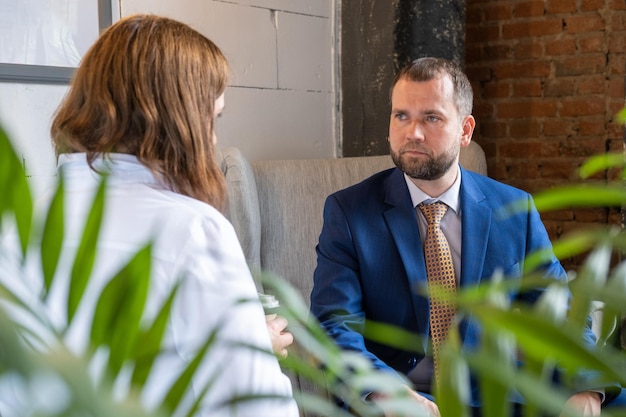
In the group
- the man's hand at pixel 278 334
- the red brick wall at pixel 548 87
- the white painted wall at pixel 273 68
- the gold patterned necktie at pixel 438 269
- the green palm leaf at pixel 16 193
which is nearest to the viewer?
the green palm leaf at pixel 16 193

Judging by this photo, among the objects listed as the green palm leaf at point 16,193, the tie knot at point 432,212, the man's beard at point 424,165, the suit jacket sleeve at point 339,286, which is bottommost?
the suit jacket sleeve at point 339,286

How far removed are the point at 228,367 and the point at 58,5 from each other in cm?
172

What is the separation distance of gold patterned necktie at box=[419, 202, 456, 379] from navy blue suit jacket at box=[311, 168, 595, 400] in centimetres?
3

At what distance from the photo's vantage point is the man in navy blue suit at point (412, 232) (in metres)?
2.12

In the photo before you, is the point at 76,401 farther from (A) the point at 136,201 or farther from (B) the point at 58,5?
(B) the point at 58,5

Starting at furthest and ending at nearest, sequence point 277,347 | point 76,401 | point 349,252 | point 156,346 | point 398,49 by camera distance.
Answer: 1. point 398,49
2. point 349,252
3. point 277,347
4. point 156,346
5. point 76,401

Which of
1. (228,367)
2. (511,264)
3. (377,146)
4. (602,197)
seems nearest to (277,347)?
(228,367)

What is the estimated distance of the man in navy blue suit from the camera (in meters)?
2.12

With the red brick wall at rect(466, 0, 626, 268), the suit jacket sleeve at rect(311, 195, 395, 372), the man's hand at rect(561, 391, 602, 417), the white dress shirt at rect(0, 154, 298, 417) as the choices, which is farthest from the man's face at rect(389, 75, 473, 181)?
the red brick wall at rect(466, 0, 626, 268)

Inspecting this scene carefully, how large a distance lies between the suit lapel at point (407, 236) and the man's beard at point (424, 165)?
5 cm

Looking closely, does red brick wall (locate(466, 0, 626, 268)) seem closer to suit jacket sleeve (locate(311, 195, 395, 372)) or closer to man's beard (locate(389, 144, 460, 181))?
man's beard (locate(389, 144, 460, 181))

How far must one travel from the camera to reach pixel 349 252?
2.17 m

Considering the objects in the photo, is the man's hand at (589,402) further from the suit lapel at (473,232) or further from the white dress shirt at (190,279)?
the white dress shirt at (190,279)

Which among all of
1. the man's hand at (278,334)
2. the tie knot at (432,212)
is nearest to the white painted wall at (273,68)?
the tie knot at (432,212)
